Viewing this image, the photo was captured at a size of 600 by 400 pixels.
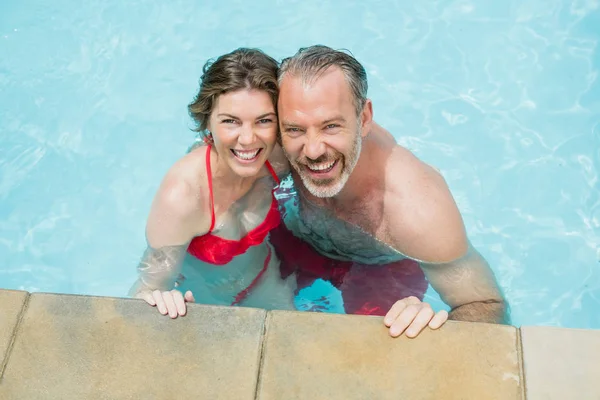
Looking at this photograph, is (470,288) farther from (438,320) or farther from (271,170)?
(271,170)

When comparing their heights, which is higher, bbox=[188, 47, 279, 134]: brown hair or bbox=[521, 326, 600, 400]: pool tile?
bbox=[188, 47, 279, 134]: brown hair

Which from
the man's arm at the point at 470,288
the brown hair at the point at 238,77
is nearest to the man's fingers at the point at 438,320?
the man's arm at the point at 470,288

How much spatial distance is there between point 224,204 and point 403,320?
122 cm

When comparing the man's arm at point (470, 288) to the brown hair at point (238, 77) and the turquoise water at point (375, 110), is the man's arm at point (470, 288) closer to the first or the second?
the turquoise water at point (375, 110)

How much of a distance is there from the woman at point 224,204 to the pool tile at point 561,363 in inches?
52.6

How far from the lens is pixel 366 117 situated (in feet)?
10.4

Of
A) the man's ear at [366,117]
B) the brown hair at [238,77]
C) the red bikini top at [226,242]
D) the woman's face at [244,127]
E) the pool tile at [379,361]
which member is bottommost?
the red bikini top at [226,242]

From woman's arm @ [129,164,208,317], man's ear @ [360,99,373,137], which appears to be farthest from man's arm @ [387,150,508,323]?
woman's arm @ [129,164,208,317]

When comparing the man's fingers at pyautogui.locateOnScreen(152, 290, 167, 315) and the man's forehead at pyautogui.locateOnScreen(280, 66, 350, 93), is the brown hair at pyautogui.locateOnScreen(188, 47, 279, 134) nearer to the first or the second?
the man's forehead at pyautogui.locateOnScreen(280, 66, 350, 93)

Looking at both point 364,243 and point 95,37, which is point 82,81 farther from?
point 364,243

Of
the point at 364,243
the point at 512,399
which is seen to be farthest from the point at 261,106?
the point at 512,399

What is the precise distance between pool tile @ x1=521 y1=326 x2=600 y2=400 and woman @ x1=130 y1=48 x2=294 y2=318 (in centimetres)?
134

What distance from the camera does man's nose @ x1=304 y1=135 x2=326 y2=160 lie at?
9.72 ft

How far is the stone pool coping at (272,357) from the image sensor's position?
2402 mm
